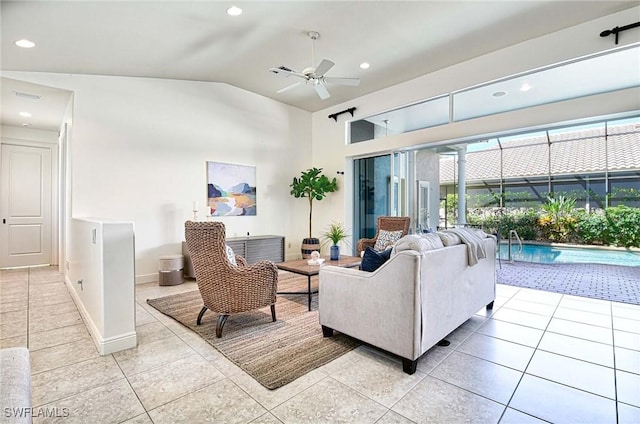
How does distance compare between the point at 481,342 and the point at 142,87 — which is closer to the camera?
the point at 481,342

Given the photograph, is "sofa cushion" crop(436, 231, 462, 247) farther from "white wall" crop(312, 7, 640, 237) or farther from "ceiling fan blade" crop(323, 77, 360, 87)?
"white wall" crop(312, 7, 640, 237)

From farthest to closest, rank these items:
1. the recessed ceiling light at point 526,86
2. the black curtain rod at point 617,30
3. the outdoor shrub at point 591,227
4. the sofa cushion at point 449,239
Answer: the outdoor shrub at point 591,227, the recessed ceiling light at point 526,86, the black curtain rod at point 617,30, the sofa cushion at point 449,239

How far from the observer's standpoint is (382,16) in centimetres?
A: 345

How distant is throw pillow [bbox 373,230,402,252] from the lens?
4984 millimetres

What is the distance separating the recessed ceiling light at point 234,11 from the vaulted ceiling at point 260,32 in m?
0.07

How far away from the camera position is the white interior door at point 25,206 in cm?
597

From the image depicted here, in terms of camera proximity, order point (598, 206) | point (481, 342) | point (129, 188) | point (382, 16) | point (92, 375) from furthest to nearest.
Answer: point (598, 206)
point (129, 188)
point (382, 16)
point (481, 342)
point (92, 375)

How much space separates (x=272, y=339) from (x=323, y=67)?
302 cm

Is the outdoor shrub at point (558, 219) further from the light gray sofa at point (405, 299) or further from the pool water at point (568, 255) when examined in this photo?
the light gray sofa at point (405, 299)

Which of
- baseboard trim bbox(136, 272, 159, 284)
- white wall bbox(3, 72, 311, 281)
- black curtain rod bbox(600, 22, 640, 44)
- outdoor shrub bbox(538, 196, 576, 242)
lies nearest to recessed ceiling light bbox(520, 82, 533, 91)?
black curtain rod bbox(600, 22, 640, 44)

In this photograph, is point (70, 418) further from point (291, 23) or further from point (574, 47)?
point (574, 47)

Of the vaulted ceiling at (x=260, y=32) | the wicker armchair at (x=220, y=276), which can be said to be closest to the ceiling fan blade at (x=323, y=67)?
the vaulted ceiling at (x=260, y=32)

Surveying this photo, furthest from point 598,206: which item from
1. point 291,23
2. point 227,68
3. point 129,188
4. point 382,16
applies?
point 129,188

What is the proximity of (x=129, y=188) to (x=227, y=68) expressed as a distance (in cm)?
241
